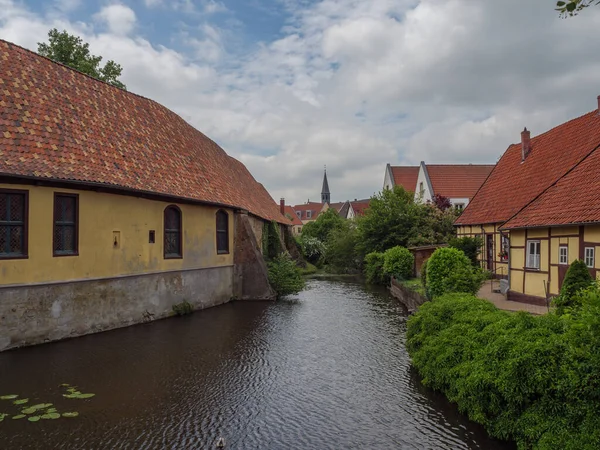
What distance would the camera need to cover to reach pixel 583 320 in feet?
20.1

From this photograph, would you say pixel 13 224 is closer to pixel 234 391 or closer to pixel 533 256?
pixel 234 391

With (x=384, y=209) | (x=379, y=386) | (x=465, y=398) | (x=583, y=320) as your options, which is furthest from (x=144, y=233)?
(x=384, y=209)

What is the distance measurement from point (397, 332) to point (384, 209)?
19369 millimetres

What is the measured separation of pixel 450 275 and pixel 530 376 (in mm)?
8497

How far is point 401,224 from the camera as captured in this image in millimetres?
31578

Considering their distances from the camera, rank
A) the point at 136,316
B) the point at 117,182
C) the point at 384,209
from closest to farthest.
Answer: the point at 117,182
the point at 136,316
the point at 384,209

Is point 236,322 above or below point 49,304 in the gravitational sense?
below

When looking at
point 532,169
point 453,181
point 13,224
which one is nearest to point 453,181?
point 453,181

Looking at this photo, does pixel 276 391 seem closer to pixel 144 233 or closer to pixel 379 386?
pixel 379 386

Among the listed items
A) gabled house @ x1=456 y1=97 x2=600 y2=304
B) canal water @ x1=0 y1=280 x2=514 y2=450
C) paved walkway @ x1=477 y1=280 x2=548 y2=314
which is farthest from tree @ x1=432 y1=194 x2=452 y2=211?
canal water @ x1=0 y1=280 x2=514 y2=450

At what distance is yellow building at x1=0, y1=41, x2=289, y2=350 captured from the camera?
439 inches

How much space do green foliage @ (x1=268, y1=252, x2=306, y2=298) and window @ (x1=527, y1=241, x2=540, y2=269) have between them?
9.83m

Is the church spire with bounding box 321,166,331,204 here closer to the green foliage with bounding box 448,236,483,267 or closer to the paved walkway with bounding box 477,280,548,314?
the green foliage with bounding box 448,236,483,267

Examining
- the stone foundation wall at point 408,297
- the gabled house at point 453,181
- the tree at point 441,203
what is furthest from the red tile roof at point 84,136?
the gabled house at point 453,181
